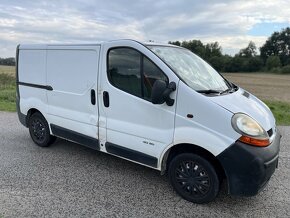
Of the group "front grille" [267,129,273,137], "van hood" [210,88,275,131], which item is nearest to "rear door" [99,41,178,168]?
"van hood" [210,88,275,131]

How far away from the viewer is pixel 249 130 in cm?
334

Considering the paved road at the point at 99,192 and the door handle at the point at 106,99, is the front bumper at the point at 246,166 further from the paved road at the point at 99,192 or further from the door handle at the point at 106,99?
the door handle at the point at 106,99

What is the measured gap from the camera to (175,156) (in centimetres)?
387

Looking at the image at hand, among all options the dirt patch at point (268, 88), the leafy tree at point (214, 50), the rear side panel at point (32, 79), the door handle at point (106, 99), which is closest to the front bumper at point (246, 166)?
the door handle at point (106, 99)

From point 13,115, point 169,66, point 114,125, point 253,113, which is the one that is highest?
point 169,66

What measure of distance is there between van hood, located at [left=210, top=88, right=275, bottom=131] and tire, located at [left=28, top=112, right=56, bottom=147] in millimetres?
3369

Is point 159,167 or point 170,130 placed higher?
point 170,130

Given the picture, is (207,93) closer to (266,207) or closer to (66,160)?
(266,207)

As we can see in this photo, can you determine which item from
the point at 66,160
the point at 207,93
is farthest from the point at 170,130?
the point at 66,160

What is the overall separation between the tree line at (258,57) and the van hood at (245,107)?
44229 millimetres

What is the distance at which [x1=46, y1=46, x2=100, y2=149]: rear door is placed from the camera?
454 cm

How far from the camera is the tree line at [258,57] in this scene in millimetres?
70438

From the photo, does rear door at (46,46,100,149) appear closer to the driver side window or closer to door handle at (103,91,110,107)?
door handle at (103,91,110,107)

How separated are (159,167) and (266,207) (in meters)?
1.38
